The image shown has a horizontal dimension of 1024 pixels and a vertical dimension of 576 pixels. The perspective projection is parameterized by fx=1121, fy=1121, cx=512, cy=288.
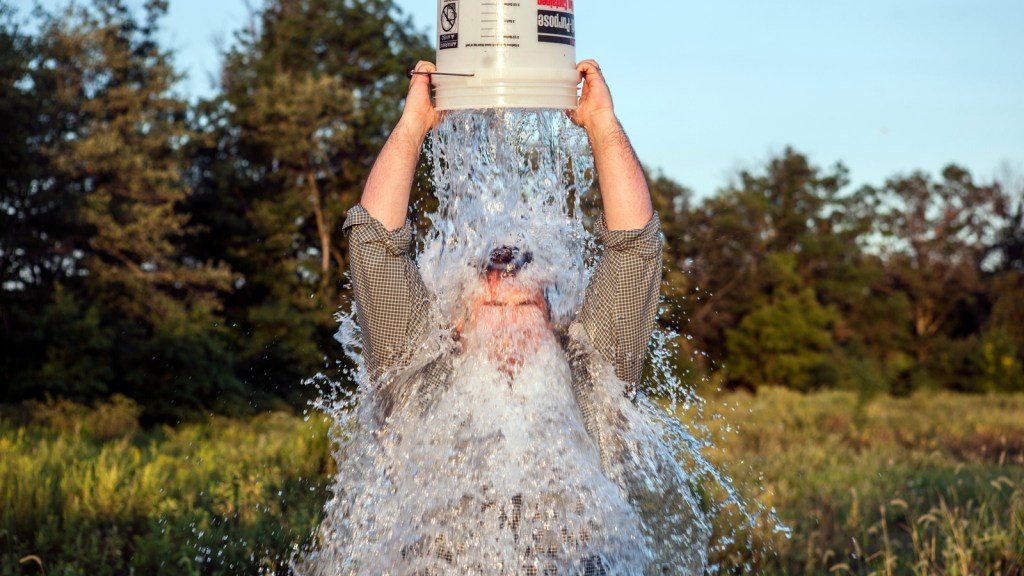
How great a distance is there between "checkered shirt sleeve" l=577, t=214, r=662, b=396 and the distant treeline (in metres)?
6.50

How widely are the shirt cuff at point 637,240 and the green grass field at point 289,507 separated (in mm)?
1504

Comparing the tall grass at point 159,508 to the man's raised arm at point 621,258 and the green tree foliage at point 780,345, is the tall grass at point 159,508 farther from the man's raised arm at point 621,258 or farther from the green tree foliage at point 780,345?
the green tree foliage at point 780,345

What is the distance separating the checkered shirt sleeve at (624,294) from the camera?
130 inches

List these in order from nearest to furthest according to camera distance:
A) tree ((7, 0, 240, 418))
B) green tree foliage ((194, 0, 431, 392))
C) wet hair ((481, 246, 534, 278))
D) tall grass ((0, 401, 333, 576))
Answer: wet hair ((481, 246, 534, 278))
tall grass ((0, 401, 333, 576))
tree ((7, 0, 240, 418))
green tree foliage ((194, 0, 431, 392))

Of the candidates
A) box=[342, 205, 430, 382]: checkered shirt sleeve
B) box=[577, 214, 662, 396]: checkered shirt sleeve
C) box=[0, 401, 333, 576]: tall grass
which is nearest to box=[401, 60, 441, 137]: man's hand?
box=[342, 205, 430, 382]: checkered shirt sleeve

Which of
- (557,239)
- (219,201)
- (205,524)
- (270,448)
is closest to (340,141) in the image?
(219,201)

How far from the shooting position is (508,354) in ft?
10.9

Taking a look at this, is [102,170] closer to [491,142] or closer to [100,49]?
[100,49]

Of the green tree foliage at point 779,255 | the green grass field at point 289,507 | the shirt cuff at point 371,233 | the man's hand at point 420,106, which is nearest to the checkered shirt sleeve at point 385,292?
the shirt cuff at point 371,233

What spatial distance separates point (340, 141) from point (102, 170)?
6218 mm

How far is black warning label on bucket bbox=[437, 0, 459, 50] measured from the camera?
11.4 feet

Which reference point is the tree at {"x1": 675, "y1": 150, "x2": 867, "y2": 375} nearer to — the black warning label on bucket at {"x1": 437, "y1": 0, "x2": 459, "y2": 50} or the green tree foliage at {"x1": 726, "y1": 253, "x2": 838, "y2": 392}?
the green tree foliage at {"x1": 726, "y1": 253, "x2": 838, "y2": 392}

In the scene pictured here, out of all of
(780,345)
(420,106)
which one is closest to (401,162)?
(420,106)

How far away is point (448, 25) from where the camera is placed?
351cm
